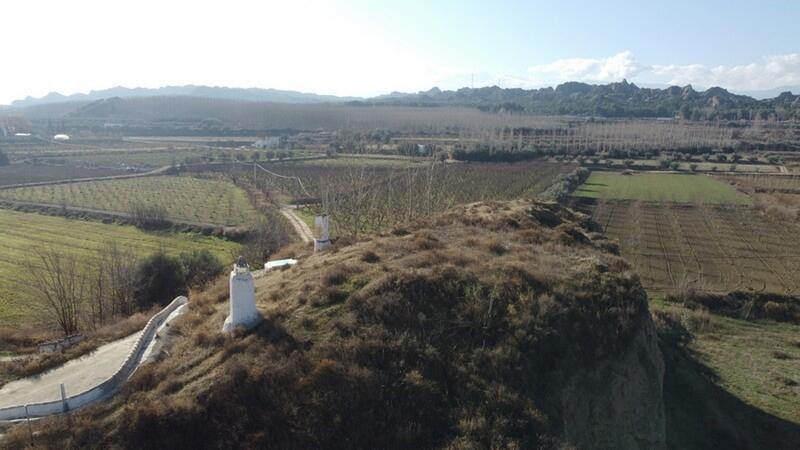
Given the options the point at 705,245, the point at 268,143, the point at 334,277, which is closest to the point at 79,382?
the point at 334,277

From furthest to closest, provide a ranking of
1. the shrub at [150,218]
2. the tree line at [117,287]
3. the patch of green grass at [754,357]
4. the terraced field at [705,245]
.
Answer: the shrub at [150,218], the terraced field at [705,245], the tree line at [117,287], the patch of green grass at [754,357]

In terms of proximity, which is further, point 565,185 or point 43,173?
point 43,173

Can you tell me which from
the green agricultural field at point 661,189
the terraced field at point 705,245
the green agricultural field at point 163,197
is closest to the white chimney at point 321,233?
the terraced field at point 705,245

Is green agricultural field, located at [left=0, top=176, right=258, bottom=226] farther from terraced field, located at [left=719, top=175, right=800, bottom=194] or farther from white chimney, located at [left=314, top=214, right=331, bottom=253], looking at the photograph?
terraced field, located at [left=719, top=175, right=800, bottom=194]

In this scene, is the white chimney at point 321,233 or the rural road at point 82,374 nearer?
the rural road at point 82,374

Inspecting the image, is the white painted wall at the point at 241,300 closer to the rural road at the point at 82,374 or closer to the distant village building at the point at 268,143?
the rural road at the point at 82,374

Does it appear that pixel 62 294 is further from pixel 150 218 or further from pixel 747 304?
pixel 747 304
